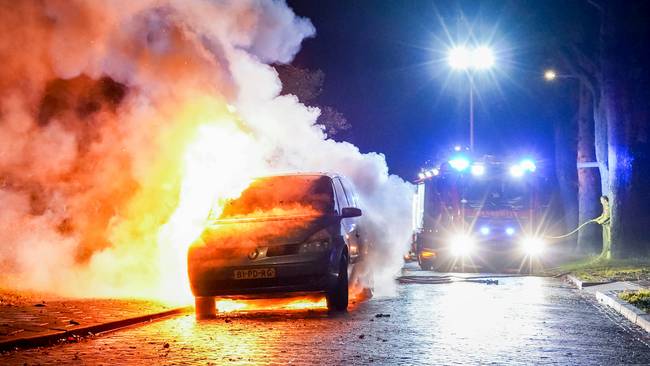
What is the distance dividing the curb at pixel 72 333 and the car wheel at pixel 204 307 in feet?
1.56

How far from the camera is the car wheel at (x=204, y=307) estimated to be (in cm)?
1056

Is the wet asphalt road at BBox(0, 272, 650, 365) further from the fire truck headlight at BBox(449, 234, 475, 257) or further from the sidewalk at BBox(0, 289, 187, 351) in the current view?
the fire truck headlight at BBox(449, 234, 475, 257)

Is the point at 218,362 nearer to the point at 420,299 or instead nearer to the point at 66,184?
the point at 420,299

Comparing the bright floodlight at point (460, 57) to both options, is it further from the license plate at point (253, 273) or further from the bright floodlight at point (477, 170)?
the license plate at point (253, 273)

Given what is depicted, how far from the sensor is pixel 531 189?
2023cm

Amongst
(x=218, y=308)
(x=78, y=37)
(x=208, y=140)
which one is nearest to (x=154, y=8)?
(x=78, y=37)

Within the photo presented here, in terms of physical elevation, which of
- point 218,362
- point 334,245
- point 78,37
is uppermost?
point 78,37

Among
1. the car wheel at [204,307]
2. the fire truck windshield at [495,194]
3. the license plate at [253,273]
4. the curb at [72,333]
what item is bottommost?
the curb at [72,333]

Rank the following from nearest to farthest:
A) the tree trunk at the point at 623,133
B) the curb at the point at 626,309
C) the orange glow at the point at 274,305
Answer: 1. the curb at the point at 626,309
2. the orange glow at the point at 274,305
3. the tree trunk at the point at 623,133

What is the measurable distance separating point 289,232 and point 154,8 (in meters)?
5.75

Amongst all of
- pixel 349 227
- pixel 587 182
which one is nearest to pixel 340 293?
pixel 349 227

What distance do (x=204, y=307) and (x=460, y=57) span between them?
17755 millimetres

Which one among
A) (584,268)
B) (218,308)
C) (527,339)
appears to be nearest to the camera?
(527,339)

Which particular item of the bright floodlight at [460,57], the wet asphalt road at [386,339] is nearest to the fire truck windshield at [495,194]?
the bright floodlight at [460,57]
